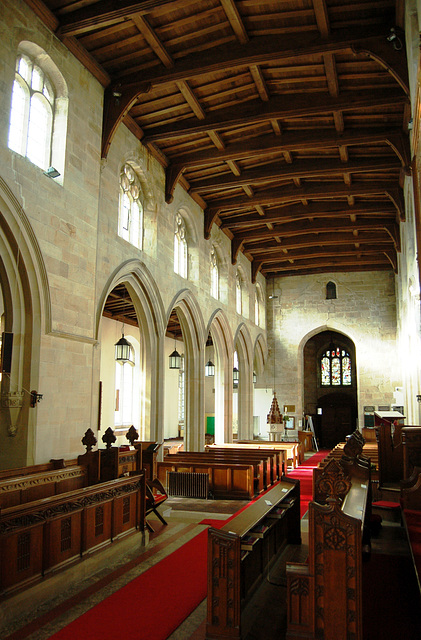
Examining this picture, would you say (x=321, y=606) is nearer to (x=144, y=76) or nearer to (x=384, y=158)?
(x=144, y=76)

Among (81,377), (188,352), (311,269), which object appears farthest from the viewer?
(311,269)

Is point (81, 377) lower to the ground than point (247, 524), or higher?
higher

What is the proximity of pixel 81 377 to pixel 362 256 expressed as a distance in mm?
13413

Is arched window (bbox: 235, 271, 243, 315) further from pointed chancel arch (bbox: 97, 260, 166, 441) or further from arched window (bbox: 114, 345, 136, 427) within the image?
pointed chancel arch (bbox: 97, 260, 166, 441)

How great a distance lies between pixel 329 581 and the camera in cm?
313

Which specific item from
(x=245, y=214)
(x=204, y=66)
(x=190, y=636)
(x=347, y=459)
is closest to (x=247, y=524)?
(x=190, y=636)

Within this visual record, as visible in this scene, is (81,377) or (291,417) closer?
(81,377)

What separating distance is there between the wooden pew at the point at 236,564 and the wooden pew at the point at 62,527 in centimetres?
153

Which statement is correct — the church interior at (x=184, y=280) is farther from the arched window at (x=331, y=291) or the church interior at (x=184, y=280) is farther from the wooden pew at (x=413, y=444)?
the arched window at (x=331, y=291)

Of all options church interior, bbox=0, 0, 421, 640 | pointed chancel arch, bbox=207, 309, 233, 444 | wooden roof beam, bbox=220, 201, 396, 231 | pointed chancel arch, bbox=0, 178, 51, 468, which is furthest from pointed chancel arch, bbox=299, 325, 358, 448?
pointed chancel arch, bbox=0, 178, 51, 468

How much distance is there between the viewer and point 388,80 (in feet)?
28.8

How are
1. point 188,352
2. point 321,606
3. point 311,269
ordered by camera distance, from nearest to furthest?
point 321,606 → point 188,352 → point 311,269

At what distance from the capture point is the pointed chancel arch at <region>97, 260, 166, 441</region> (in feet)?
33.8

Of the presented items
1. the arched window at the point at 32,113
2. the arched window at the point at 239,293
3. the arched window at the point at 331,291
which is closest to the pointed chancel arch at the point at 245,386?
the arched window at the point at 239,293
